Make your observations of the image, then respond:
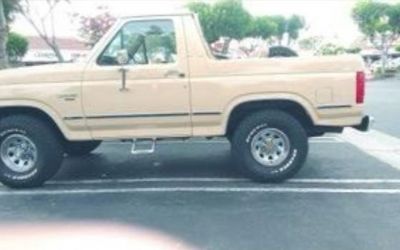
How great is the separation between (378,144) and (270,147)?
3518mm

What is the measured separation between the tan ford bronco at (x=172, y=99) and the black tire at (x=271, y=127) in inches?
0.5

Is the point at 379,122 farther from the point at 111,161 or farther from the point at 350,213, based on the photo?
the point at 350,213

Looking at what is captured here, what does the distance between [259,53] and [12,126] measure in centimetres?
362

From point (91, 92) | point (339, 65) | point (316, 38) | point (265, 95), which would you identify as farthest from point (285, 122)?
point (316, 38)

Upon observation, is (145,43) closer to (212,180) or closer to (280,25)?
(212,180)

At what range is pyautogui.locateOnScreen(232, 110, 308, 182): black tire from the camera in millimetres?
7625

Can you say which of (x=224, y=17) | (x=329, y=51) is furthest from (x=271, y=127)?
(x=224, y=17)

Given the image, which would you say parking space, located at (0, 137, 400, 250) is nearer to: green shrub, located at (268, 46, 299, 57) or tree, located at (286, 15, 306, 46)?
green shrub, located at (268, 46, 299, 57)

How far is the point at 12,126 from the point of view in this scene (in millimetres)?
7688

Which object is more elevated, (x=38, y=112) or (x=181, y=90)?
(x=181, y=90)

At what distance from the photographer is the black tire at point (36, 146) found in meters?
7.68

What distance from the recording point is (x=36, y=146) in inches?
304

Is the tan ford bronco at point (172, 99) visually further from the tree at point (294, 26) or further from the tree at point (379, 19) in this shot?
the tree at point (294, 26)

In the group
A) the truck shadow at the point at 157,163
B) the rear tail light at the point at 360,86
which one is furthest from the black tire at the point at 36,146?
the rear tail light at the point at 360,86
